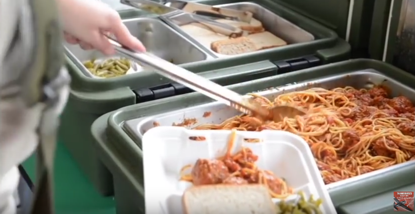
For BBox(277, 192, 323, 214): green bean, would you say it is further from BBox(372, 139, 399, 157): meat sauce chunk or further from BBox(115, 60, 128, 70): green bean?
BBox(115, 60, 128, 70): green bean

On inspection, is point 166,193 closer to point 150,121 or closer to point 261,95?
point 150,121

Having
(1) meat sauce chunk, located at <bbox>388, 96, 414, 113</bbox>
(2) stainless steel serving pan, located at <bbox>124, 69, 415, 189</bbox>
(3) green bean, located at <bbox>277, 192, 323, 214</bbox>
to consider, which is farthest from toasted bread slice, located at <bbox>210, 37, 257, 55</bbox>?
(3) green bean, located at <bbox>277, 192, 323, 214</bbox>

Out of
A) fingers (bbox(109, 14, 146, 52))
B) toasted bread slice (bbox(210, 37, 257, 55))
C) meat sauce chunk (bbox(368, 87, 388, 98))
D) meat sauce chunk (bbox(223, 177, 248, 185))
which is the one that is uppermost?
fingers (bbox(109, 14, 146, 52))

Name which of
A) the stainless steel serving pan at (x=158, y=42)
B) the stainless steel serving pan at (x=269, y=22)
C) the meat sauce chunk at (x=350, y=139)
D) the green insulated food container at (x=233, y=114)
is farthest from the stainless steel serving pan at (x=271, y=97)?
the stainless steel serving pan at (x=158, y=42)

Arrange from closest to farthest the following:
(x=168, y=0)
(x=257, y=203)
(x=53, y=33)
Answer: (x=53, y=33) < (x=257, y=203) < (x=168, y=0)

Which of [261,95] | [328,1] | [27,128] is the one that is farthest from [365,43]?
[27,128]

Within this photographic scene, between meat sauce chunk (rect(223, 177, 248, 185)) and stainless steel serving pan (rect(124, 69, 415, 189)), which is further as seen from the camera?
stainless steel serving pan (rect(124, 69, 415, 189))

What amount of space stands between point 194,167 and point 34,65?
51cm

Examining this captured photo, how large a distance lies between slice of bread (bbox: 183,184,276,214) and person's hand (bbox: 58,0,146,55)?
0.85 ft

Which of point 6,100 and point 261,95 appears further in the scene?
point 261,95

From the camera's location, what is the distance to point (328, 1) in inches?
56.9

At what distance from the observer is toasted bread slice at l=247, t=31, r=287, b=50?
1.44 metres

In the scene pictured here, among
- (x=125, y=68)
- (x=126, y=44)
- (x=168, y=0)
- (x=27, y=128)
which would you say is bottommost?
(x=125, y=68)

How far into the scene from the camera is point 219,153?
0.93 metres
